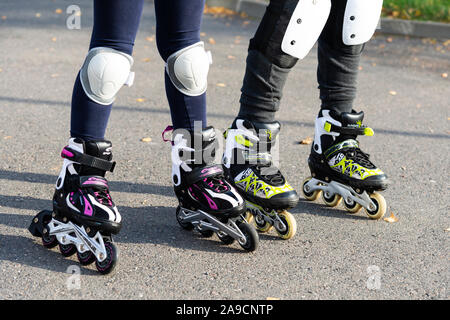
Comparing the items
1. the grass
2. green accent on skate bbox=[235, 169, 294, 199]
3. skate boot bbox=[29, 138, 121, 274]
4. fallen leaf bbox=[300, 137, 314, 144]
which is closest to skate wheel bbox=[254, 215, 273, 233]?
green accent on skate bbox=[235, 169, 294, 199]

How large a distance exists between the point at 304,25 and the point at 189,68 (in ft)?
1.67

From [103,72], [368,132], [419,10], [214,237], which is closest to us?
[103,72]

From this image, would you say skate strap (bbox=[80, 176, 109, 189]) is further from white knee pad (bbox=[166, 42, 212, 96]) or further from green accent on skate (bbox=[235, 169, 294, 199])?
green accent on skate (bbox=[235, 169, 294, 199])

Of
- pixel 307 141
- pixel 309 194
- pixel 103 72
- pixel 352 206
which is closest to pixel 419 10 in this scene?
pixel 307 141

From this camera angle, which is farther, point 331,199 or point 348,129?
point 331,199

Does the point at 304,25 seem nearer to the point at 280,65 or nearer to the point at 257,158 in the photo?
the point at 280,65

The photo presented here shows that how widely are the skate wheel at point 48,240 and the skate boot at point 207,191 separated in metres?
0.54

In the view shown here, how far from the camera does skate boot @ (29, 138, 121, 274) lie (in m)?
2.41

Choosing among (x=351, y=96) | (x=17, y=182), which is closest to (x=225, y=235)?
(x=351, y=96)

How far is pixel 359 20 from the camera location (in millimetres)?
2898

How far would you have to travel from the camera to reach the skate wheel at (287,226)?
2.76 m

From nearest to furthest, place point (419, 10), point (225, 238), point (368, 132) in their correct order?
point (225, 238) < point (368, 132) < point (419, 10)

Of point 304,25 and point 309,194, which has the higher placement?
point 304,25

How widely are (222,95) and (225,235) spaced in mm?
2781
